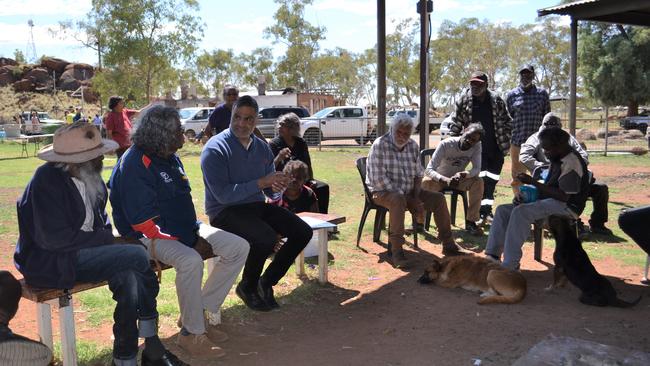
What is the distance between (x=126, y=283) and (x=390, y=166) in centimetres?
342

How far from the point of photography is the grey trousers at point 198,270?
3.71 metres

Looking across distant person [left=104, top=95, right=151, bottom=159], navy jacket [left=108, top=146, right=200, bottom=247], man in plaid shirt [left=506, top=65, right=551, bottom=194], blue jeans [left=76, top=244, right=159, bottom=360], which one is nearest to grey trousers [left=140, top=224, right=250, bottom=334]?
navy jacket [left=108, top=146, right=200, bottom=247]

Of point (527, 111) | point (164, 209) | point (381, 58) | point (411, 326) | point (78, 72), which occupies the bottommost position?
point (411, 326)

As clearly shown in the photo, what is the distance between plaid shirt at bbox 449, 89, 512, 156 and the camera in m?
7.41

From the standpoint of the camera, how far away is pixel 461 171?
710 centimetres

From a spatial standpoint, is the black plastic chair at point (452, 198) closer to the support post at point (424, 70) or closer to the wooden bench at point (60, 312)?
the support post at point (424, 70)

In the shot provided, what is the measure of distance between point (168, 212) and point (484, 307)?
255 centimetres

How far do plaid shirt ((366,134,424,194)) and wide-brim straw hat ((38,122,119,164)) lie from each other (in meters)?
3.18

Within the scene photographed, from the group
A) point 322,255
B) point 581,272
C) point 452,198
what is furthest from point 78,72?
point 581,272

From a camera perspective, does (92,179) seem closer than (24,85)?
Yes

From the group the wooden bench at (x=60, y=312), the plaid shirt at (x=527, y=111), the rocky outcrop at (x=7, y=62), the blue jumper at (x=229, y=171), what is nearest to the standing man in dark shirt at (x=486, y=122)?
the plaid shirt at (x=527, y=111)

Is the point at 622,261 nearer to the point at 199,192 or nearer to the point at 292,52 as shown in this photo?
the point at 199,192

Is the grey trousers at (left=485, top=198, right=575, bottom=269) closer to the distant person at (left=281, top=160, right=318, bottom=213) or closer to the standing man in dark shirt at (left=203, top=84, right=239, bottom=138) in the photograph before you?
the distant person at (left=281, top=160, right=318, bottom=213)

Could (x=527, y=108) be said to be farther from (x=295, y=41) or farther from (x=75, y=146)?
(x=295, y=41)
